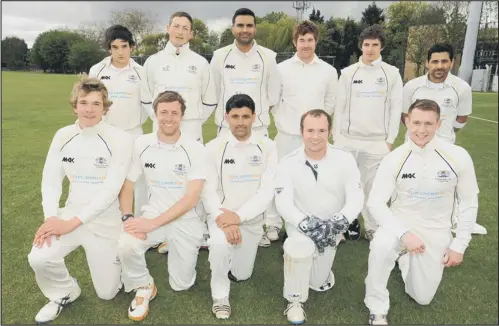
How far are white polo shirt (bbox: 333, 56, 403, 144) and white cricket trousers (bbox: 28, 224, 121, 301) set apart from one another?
325cm

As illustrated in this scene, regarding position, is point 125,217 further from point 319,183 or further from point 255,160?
point 319,183

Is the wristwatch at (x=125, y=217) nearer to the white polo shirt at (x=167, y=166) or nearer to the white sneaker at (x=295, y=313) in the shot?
the white polo shirt at (x=167, y=166)

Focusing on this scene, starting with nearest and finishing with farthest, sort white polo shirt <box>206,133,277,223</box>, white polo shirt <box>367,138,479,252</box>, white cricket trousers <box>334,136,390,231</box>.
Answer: white polo shirt <box>367,138,479,252</box>, white polo shirt <box>206,133,277,223</box>, white cricket trousers <box>334,136,390,231</box>

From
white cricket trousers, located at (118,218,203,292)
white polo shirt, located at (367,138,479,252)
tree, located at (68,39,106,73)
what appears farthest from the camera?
tree, located at (68,39,106,73)

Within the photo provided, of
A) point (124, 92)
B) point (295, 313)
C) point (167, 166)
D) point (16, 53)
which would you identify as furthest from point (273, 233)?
point (16, 53)

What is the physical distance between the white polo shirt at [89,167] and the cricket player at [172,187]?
0.54ft

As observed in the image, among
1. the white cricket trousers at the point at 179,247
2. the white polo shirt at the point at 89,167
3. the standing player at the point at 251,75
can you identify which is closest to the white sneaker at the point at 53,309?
the white cricket trousers at the point at 179,247

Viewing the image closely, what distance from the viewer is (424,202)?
3.72m

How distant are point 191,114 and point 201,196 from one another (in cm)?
140

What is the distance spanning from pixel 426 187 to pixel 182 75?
119 inches

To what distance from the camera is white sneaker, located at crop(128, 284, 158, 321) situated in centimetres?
347

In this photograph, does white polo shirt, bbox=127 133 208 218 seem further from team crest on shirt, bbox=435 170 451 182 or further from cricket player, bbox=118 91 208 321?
team crest on shirt, bbox=435 170 451 182

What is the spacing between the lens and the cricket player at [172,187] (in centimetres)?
374

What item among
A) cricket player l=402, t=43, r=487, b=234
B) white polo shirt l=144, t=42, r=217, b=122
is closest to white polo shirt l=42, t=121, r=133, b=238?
white polo shirt l=144, t=42, r=217, b=122
